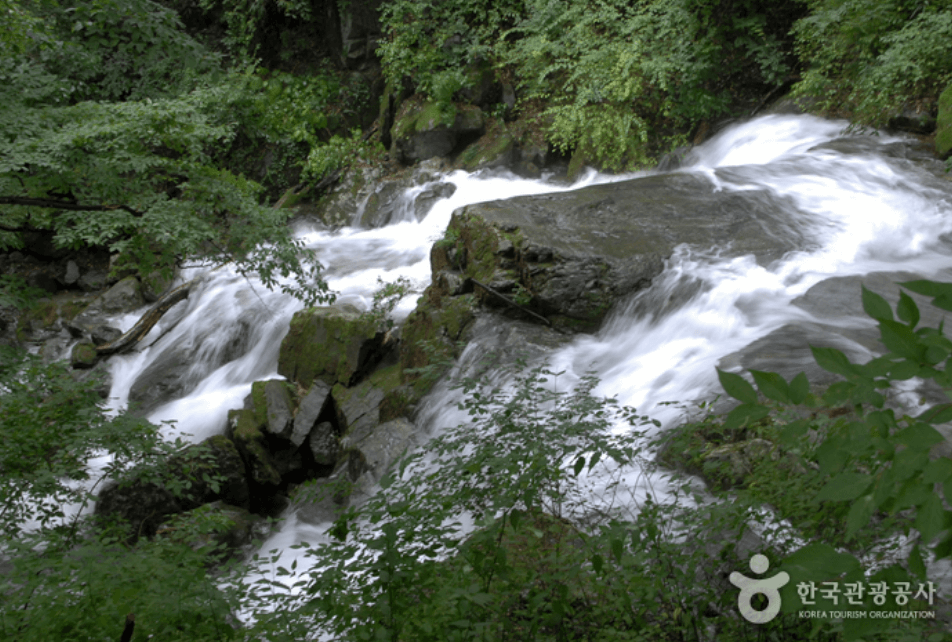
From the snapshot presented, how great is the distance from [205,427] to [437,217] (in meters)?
5.62

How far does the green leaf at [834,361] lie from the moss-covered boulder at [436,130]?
39.5 ft

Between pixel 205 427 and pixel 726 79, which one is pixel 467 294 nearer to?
pixel 205 427

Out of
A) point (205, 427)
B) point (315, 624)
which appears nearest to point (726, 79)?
point (205, 427)

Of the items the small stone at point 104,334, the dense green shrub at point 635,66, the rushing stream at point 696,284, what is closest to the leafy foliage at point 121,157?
the rushing stream at point 696,284

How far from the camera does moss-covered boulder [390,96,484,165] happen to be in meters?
12.4

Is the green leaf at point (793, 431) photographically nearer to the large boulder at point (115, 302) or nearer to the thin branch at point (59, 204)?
the thin branch at point (59, 204)

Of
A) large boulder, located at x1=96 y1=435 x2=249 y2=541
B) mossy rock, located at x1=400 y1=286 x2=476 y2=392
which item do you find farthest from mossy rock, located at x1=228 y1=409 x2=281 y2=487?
mossy rock, located at x1=400 y1=286 x2=476 y2=392

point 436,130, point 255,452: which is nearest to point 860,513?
point 255,452

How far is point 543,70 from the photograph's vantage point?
1151cm

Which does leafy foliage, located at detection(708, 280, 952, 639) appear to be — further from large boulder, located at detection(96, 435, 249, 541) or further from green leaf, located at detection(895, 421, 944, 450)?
large boulder, located at detection(96, 435, 249, 541)

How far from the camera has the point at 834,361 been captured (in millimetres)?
1056

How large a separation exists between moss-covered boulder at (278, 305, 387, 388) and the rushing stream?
641mm

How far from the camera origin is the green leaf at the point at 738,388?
43.0 inches

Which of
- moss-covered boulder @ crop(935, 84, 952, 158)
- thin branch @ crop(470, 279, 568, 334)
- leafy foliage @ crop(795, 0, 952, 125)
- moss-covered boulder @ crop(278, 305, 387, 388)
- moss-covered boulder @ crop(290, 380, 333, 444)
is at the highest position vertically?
leafy foliage @ crop(795, 0, 952, 125)
